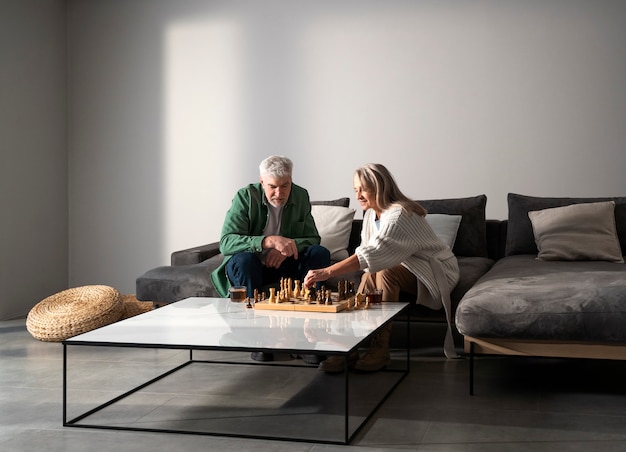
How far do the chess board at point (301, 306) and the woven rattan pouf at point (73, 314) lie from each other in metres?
1.52

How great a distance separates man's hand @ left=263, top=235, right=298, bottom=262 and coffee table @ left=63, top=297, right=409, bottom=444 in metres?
0.36

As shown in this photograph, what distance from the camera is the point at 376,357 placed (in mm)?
3734

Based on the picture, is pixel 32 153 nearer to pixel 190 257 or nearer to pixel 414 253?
pixel 190 257

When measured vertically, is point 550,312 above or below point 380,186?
below

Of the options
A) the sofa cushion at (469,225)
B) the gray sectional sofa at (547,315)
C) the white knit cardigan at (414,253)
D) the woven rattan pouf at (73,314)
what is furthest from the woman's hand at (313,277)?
the woven rattan pouf at (73,314)

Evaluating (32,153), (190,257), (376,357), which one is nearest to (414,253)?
(376,357)

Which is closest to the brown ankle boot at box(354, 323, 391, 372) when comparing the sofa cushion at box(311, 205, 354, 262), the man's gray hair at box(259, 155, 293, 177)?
the man's gray hair at box(259, 155, 293, 177)

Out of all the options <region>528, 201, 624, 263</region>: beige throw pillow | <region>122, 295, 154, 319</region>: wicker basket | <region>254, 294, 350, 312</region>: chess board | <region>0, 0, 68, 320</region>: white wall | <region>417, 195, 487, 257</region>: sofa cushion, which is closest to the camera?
<region>254, 294, 350, 312</region>: chess board

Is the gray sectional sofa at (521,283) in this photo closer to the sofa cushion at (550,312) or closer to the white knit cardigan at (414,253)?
the sofa cushion at (550,312)

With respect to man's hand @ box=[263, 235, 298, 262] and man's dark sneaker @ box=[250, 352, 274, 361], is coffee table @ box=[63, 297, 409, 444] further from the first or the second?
man's hand @ box=[263, 235, 298, 262]

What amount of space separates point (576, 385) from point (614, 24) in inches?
105

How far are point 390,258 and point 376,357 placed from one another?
1.46 ft

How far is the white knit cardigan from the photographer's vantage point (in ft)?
12.0

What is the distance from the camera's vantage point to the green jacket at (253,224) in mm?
3994
